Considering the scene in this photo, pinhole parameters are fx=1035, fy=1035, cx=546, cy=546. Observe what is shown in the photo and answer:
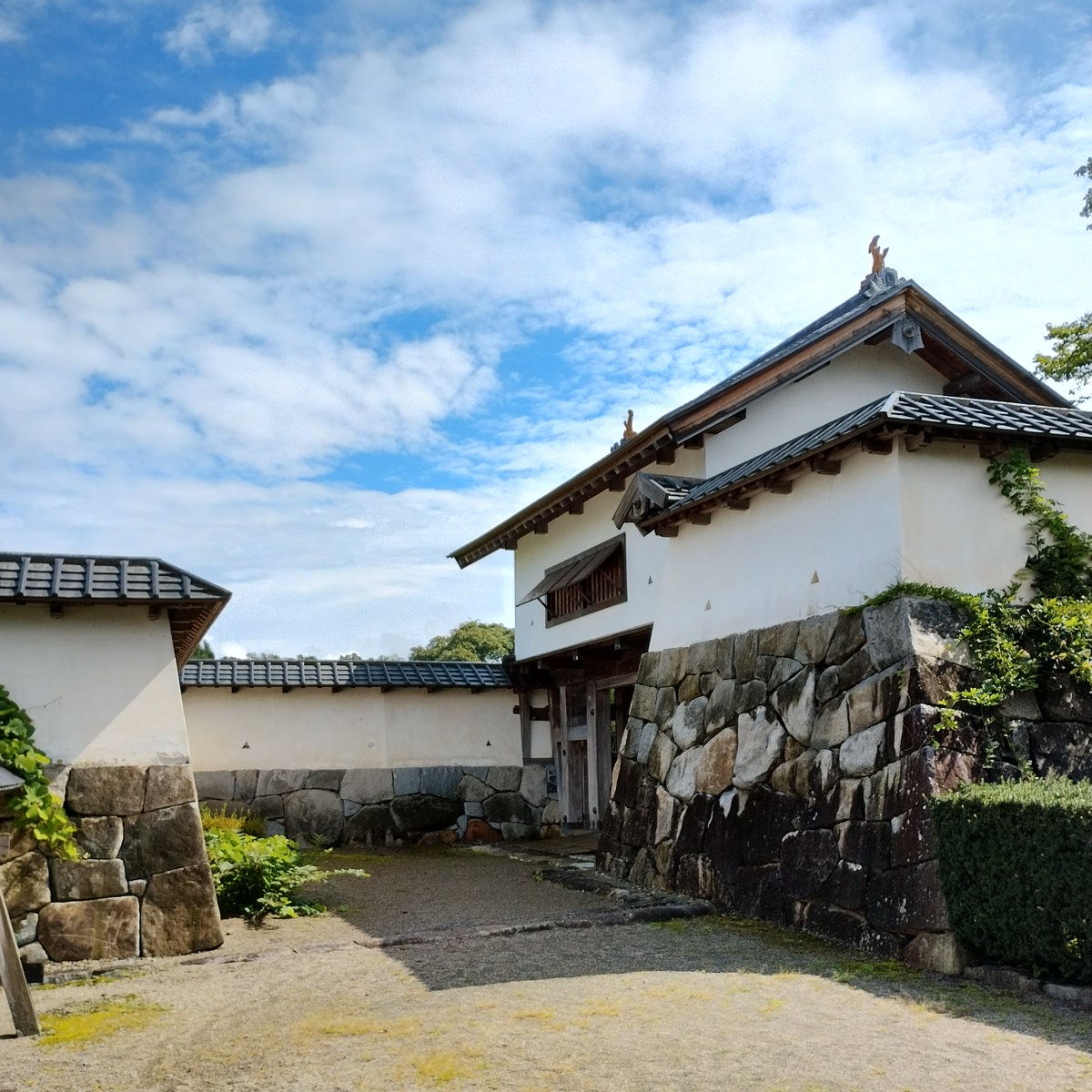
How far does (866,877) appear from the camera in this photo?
7.64 meters

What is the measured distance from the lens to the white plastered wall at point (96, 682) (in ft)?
26.9

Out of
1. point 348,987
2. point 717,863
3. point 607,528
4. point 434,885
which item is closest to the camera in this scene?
Result: point 348,987

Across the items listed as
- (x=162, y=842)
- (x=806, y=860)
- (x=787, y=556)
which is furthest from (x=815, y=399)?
(x=162, y=842)

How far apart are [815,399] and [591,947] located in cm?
682

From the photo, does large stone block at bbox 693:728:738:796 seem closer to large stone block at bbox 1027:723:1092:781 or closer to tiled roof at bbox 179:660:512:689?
large stone block at bbox 1027:723:1092:781

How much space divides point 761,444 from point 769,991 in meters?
6.75

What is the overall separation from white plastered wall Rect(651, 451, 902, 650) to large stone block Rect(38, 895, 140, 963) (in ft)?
19.6

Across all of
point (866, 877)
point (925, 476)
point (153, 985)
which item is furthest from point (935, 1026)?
point (153, 985)

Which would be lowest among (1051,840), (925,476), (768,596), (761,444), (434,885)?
(434,885)

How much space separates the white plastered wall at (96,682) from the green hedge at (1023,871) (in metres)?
5.82

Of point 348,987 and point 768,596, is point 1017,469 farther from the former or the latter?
point 348,987

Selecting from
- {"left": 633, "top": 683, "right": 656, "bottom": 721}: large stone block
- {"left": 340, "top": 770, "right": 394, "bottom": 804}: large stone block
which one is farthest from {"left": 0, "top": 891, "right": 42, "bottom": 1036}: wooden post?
{"left": 340, "top": 770, "right": 394, "bottom": 804}: large stone block

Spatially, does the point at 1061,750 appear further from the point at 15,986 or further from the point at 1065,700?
the point at 15,986

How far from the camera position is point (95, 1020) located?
246 inches
